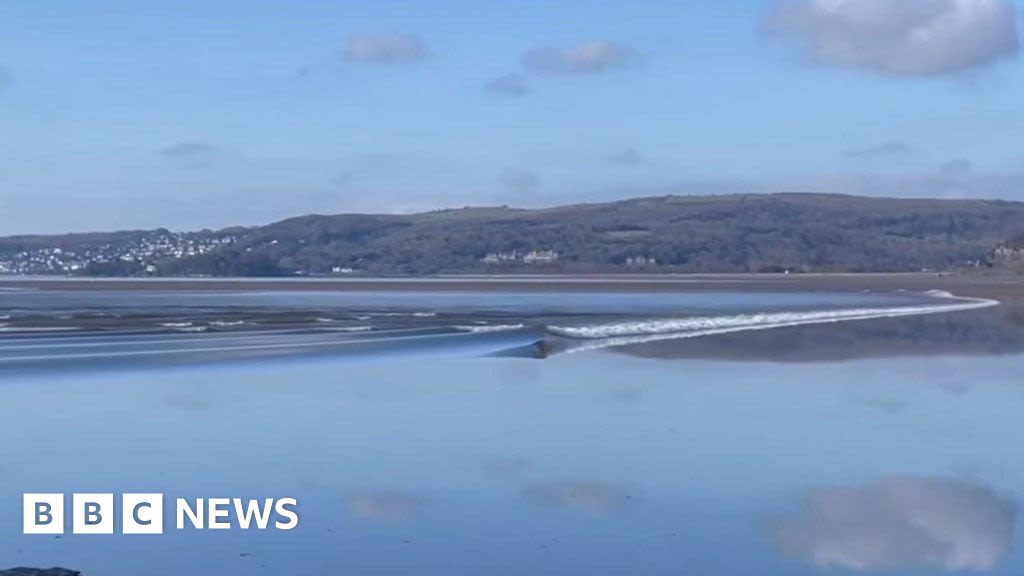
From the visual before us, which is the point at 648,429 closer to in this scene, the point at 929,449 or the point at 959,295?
the point at 929,449

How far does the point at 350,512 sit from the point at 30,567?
2799 mm

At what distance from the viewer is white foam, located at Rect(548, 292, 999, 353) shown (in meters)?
33.4

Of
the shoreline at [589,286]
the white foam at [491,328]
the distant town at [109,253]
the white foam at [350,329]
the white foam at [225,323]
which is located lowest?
the shoreline at [589,286]

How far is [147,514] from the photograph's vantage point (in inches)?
447

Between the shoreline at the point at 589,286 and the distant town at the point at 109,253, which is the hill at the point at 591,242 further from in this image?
the shoreline at the point at 589,286

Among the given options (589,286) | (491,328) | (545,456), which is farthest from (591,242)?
(545,456)

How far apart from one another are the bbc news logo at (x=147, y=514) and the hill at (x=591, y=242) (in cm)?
12101

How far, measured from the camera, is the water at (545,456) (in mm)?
10359

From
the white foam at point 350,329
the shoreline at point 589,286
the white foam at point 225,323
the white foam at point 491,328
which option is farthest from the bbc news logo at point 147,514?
the shoreline at point 589,286

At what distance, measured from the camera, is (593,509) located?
38.9ft

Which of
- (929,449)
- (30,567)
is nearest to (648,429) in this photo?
(929,449)

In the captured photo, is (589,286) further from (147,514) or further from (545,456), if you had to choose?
(147,514)

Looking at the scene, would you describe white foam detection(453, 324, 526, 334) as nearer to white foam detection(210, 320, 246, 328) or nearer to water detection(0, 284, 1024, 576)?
white foam detection(210, 320, 246, 328)

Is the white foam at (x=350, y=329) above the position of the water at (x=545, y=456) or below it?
above
